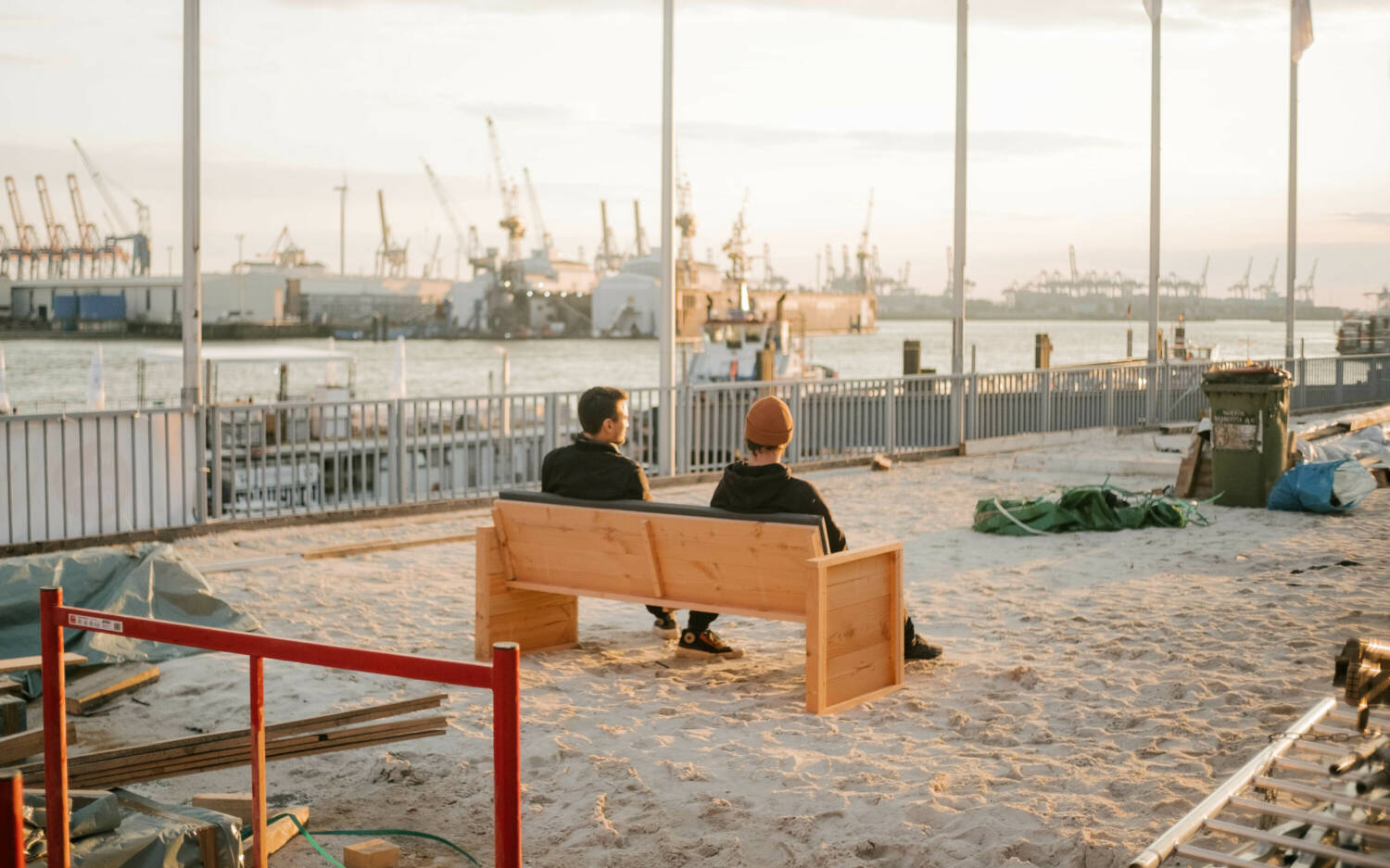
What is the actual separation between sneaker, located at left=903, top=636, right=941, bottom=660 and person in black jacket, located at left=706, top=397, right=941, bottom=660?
0.95ft

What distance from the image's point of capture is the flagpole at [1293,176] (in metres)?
33.2

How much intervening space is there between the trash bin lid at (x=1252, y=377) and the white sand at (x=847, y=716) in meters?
3.13

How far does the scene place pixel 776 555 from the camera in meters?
7.13

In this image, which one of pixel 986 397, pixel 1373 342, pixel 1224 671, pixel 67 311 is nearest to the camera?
pixel 1224 671

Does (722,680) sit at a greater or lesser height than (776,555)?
lesser

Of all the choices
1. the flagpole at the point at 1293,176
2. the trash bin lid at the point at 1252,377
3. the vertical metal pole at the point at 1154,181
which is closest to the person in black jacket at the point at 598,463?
the trash bin lid at the point at 1252,377

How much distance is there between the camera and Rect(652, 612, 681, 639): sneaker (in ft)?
28.3

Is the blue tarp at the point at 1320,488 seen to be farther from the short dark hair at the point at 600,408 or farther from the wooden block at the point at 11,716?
the wooden block at the point at 11,716

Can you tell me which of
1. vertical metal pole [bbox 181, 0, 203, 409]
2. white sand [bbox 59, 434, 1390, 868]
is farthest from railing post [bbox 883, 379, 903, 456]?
vertical metal pole [bbox 181, 0, 203, 409]

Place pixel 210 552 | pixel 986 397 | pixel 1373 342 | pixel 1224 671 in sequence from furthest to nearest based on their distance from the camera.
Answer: pixel 1373 342 < pixel 986 397 < pixel 210 552 < pixel 1224 671

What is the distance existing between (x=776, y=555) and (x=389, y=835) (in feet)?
8.69

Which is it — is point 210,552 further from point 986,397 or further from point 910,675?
point 986,397

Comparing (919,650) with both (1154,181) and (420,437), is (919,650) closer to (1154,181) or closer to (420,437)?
(420,437)

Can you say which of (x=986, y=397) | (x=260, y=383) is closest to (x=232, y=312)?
(x=260, y=383)
